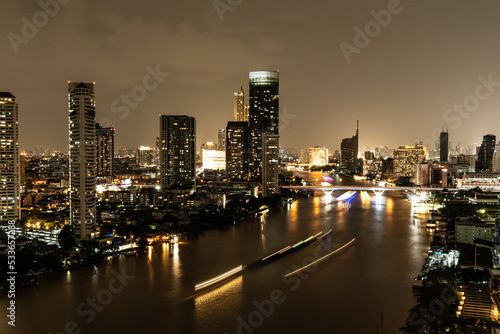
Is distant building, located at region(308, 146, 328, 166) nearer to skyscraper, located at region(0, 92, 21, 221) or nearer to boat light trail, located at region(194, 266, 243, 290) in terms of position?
skyscraper, located at region(0, 92, 21, 221)

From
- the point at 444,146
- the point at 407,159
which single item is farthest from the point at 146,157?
the point at 444,146

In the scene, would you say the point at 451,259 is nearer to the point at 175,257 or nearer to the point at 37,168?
the point at 175,257

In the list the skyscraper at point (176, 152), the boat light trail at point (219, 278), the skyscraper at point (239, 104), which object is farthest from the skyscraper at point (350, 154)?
the boat light trail at point (219, 278)

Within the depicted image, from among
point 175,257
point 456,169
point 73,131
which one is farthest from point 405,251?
point 456,169

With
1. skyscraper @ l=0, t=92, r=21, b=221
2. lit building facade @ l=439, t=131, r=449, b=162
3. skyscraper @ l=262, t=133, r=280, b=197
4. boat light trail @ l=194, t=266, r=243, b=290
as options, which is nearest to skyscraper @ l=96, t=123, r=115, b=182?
skyscraper @ l=262, t=133, r=280, b=197

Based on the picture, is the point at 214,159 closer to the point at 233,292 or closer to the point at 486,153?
the point at 486,153

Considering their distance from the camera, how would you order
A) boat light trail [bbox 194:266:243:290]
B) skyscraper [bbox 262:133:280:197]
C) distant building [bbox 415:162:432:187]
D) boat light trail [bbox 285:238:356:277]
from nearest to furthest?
boat light trail [bbox 194:266:243:290] < boat light trail [bbox 285:238:356:277] < skyscraper [bbox 262:133:280:197] < distant building [bbox 415:162:432:187]
